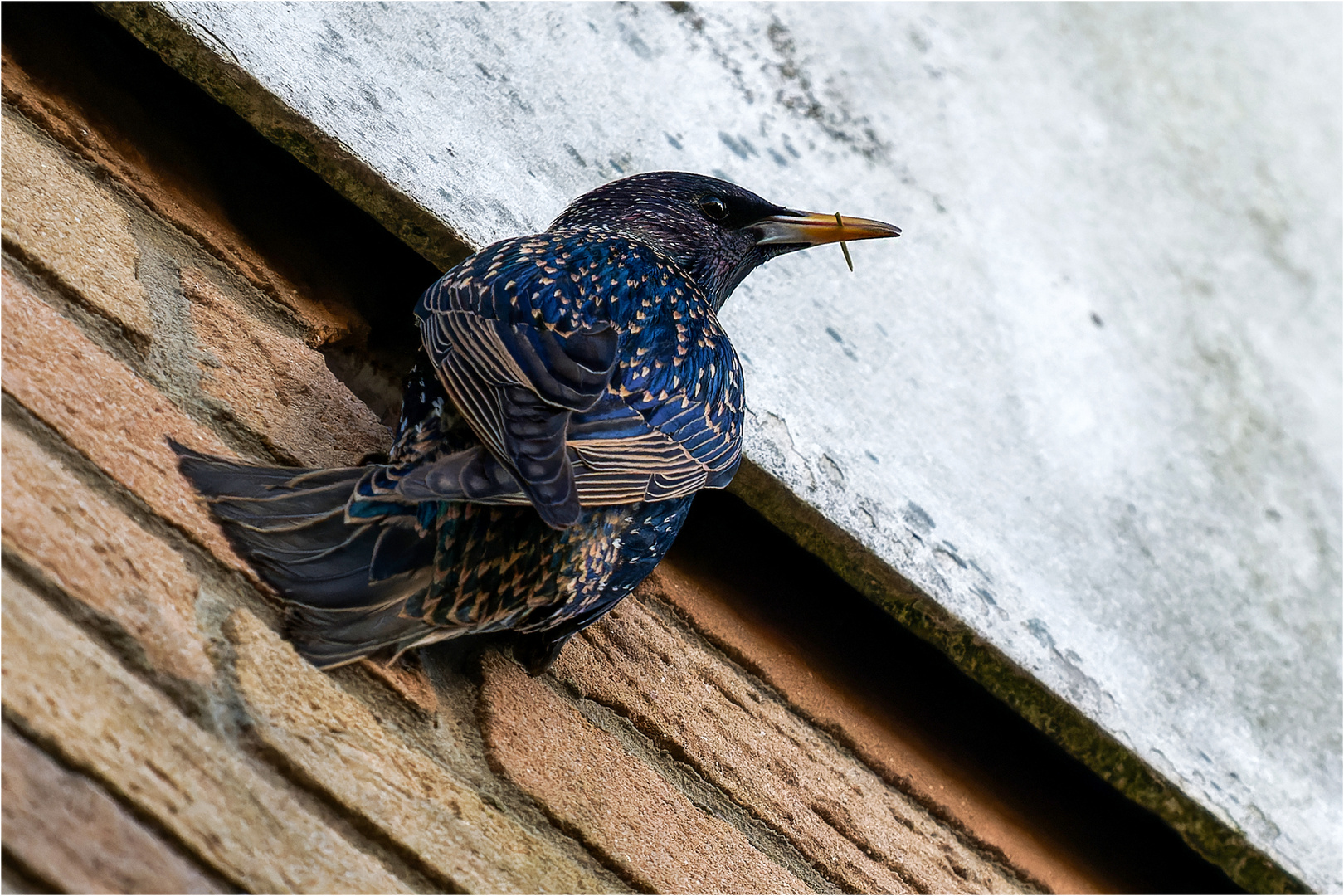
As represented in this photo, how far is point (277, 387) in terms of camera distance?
1.73m

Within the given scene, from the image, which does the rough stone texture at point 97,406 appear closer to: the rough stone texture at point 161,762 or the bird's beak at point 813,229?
the rough stone texture at point 161,762

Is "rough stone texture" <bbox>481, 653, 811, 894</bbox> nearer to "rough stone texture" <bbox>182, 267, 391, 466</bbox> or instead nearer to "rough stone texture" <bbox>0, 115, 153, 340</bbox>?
"rough stone texture" <bbox>182, 267, 391, 466</bbox>

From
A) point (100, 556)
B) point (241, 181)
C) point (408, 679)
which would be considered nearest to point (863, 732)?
point (408, 679)

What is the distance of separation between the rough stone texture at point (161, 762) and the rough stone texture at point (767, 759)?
541 millimetres

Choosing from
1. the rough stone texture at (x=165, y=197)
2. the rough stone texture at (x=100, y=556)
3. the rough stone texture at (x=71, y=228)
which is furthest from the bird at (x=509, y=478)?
the rough stone texture at (x=165, y=197)

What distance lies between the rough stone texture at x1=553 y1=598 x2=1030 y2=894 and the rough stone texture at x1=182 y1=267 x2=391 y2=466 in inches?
21.0

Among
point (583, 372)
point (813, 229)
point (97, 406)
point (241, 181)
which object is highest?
point (813, 229)

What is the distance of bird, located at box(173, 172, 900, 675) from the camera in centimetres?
138

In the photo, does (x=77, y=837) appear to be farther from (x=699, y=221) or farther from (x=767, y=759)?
(x=699, y=221)

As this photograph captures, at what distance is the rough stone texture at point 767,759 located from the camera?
172cm

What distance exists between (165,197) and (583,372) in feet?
3.16

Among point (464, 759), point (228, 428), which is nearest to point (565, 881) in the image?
point (464, 759)

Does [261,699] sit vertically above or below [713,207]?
below

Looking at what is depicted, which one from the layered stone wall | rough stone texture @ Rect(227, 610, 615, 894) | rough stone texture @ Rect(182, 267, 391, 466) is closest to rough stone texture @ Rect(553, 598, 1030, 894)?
the layered stone wall
